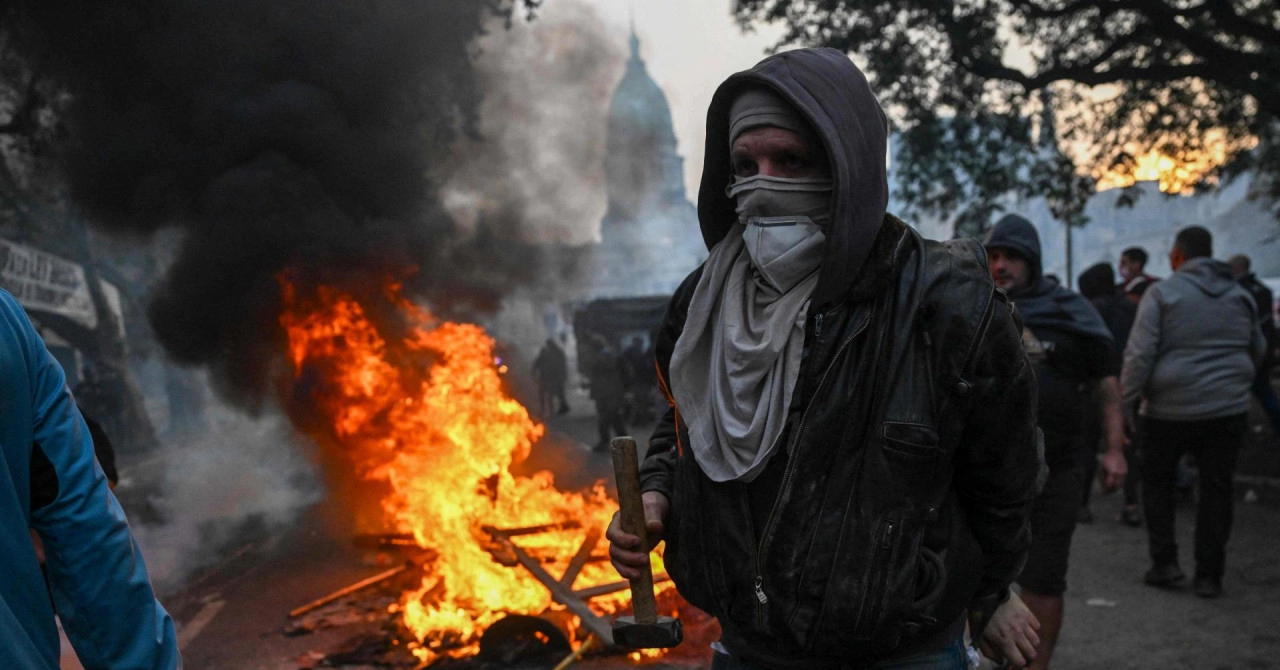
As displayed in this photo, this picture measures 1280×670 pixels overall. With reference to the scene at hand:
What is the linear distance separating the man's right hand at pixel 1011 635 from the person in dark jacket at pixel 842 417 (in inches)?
2.4

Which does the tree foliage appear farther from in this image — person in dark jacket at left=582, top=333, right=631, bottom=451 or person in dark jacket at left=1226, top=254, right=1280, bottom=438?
person in dark jacket at left=582, top=333, right=631, bottom=451

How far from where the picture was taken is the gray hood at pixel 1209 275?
5477mm

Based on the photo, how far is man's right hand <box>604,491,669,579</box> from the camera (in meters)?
1.92

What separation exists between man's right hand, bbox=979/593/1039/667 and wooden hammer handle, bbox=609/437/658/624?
70cm

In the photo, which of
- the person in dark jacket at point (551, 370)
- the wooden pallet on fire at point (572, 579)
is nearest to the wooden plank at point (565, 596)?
the wooden pallet on fire at point (572, 579)

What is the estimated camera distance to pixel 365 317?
1020cm

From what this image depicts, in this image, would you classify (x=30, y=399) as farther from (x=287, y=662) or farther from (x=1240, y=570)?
(x=1240, y=570)

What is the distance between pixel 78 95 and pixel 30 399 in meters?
11.3

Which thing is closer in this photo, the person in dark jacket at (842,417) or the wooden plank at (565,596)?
the person in dark jacket at (842,417)

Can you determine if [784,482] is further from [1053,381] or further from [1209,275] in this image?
[1209,275]

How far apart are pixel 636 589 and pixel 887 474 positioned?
0.64 m

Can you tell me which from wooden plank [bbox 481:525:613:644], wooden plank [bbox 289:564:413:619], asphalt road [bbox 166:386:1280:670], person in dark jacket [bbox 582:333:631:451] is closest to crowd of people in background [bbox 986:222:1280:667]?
asphalt road [bbox 166:386:1280:670]

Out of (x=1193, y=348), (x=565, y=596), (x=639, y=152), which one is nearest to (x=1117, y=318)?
(x=1193, y=348)

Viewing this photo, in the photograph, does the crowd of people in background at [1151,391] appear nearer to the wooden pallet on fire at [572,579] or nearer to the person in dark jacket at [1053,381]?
the person in dark jacket at [1053,381]
